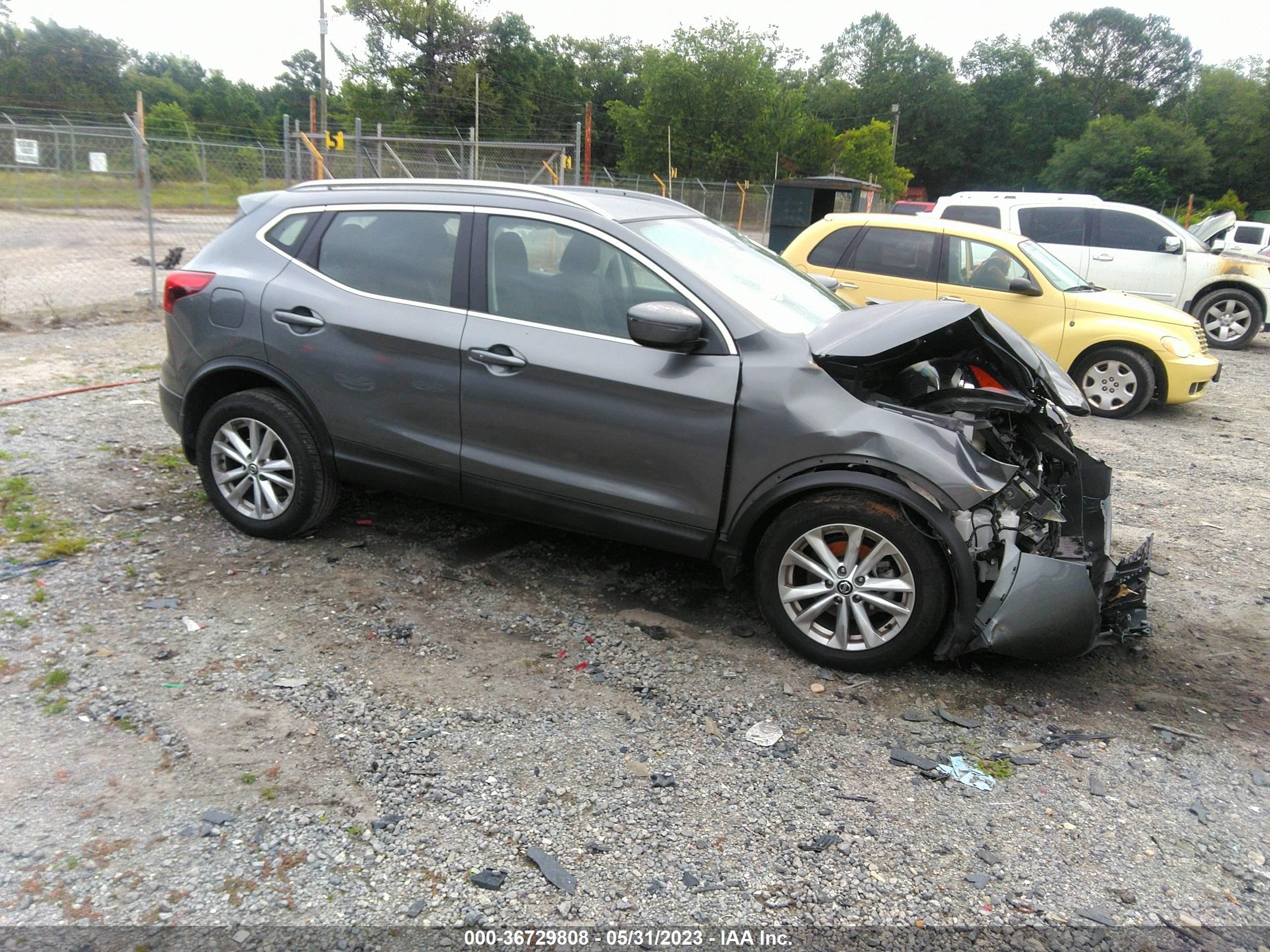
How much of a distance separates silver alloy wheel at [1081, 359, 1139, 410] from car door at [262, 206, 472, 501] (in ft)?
22.3

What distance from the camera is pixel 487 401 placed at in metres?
4.20

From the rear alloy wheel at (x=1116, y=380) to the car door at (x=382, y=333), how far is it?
22.3 ft

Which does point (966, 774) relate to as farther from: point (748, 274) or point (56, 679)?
point (56, 679)

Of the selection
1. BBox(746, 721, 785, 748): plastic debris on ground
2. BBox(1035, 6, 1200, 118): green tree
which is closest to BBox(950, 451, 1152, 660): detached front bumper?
BBox(746, 721, 785, 748): plastic debris on ground

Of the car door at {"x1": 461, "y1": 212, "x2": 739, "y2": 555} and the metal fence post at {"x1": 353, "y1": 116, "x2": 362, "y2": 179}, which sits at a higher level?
the metal fence post at {"x1": 353, "y1": 116, "x2": 362, "y2": 179}

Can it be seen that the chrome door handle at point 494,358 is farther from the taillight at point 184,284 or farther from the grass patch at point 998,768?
the grass patch at point 998,768

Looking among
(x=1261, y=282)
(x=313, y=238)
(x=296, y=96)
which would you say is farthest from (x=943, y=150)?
(x=313, y=238)

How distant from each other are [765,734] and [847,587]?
0.70m

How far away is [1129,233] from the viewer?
466 inches

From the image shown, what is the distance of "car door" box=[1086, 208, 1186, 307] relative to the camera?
11.8 m

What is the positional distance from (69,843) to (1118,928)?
300 cm

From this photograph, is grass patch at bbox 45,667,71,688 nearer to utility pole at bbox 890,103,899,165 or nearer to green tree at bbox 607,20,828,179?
green tree at bbox 607,20,828,179

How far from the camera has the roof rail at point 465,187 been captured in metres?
4.25

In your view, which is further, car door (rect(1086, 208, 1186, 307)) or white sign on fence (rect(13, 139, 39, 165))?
white sign on fence (rect(13, 139, 39, 165))
